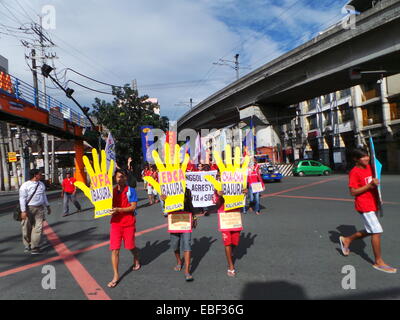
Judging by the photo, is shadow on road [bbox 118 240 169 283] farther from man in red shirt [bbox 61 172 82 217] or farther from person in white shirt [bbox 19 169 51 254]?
man in red shirt [bbox 61 172 82 217]

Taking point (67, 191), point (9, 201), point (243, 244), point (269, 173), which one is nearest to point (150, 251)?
point (243, 244)

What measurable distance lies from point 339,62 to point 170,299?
15.8 metres

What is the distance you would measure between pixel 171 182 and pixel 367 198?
2.84 m

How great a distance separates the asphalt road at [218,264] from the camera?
341 centimetres

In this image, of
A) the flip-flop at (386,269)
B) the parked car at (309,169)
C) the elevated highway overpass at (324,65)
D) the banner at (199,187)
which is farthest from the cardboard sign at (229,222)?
the parked car at (309,169)

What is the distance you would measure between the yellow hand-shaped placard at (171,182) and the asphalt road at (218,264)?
3.43 ft

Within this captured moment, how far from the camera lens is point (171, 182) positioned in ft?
13.4

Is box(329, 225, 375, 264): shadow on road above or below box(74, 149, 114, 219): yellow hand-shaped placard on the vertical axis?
below

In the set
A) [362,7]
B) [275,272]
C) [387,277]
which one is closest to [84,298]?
[275,272]

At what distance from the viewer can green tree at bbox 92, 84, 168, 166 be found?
2741 cm

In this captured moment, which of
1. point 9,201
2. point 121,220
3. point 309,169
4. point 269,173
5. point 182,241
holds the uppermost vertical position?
point 121,220

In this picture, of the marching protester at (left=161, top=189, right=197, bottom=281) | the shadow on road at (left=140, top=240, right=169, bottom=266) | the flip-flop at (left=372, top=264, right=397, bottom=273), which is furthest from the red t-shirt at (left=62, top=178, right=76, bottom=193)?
the flip-flop at (left=372, top=264, right=397, bottom=273)

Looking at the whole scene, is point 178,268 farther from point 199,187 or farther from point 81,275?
point 199,187

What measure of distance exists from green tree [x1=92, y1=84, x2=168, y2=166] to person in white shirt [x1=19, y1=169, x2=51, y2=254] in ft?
71.9
